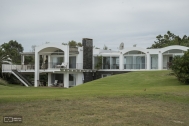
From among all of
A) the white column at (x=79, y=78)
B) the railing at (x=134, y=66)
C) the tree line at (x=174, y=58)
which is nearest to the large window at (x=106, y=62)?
the railing at (x=134, y=66)

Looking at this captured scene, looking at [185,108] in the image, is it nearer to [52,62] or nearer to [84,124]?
[84,124]

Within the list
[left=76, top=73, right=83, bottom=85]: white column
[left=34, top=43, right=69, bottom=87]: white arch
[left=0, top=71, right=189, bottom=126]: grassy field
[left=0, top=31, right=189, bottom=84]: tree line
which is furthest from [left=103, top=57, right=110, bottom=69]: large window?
[left=0, top=71, right=189, bottom=126]: grassy field

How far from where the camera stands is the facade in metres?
41.8

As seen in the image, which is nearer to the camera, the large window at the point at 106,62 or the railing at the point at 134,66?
the railing at the point at 134,66

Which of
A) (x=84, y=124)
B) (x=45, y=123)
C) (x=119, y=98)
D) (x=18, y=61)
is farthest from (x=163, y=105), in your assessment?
(x=18, y=61)

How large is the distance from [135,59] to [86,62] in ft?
22.5

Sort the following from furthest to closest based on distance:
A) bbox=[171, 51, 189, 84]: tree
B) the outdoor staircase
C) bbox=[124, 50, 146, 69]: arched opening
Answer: bbox=[124, 50, 146, 69]: arched opening
the outdoor staircase
bbox=[171, 51, 189, 84]: tree

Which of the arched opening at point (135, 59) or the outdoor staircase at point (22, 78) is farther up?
the arched opening at point (135, 59)

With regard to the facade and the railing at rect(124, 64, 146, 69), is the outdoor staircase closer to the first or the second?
the facade

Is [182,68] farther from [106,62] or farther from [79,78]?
[106,62]

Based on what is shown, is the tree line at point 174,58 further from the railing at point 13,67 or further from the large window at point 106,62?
the large window at point 106,62

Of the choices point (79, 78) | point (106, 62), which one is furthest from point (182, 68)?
point (106, 62)

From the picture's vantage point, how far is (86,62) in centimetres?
4434

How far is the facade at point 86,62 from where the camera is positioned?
41812 mm
